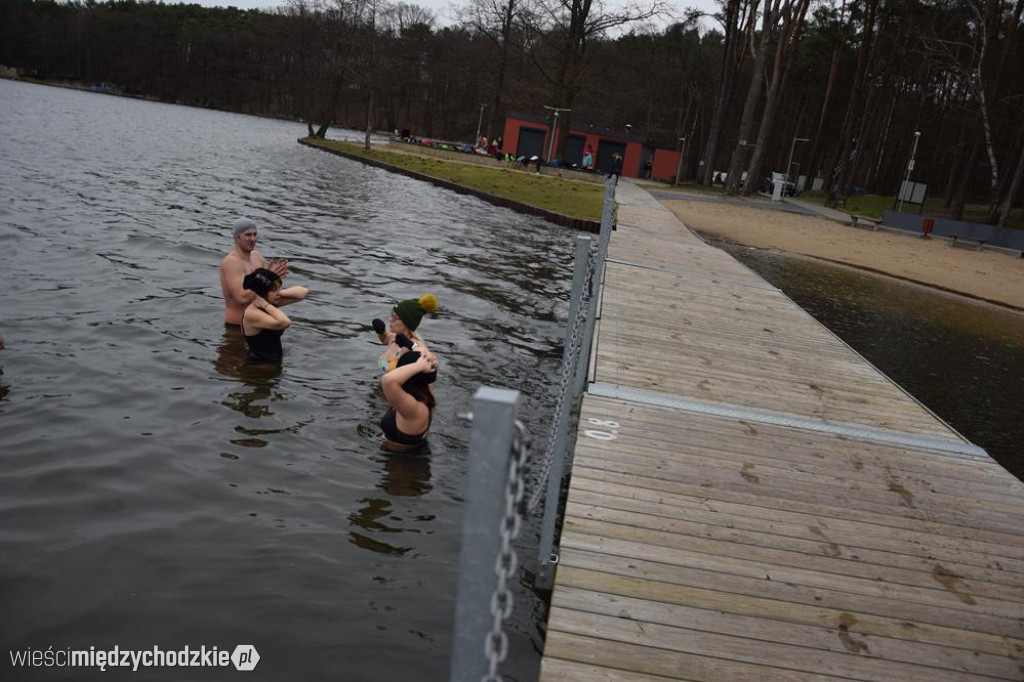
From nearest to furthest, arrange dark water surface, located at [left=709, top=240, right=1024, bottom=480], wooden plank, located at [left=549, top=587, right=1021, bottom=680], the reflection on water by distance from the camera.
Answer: wooden plank, located at [left=549, top=587, right=1021, bottom=680], the reflection on water, dark water surface, located at [left=709, top=240, right=1024, bottom=480]

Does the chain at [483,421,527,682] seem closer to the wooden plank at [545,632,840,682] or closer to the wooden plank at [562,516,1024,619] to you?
the wooden plank at [545,632,840,682]

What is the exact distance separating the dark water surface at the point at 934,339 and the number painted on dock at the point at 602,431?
16.1ft

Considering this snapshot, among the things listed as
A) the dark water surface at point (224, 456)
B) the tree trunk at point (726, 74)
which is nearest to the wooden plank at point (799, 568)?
the dark water surface at point (224, 456)

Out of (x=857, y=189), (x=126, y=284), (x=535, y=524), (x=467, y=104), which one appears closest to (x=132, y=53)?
→ (x=467, y=104)

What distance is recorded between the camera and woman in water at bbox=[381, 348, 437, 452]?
645 cm

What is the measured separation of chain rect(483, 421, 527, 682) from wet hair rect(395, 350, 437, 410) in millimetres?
4599

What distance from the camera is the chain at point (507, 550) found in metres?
1.82

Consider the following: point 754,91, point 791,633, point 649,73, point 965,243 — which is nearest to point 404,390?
point 791,633

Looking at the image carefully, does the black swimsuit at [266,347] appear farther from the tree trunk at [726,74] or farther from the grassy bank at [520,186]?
the tree trunk at [726,74]

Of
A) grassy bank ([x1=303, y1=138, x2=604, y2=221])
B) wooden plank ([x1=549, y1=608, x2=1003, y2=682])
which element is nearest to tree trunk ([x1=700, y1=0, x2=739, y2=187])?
grassy bank ([x1=303, y1=138, x2=604, y2=221])

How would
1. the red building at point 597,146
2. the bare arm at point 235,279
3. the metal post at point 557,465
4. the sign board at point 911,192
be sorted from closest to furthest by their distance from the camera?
the metal post at point 557,465 → the bare arm at point 235,279 → the sign board at point 911,192 → the red building at point 597,146

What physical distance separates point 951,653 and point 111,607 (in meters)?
4.38

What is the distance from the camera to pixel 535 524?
5840 millimetres

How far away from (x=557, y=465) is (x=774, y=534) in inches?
54.3
